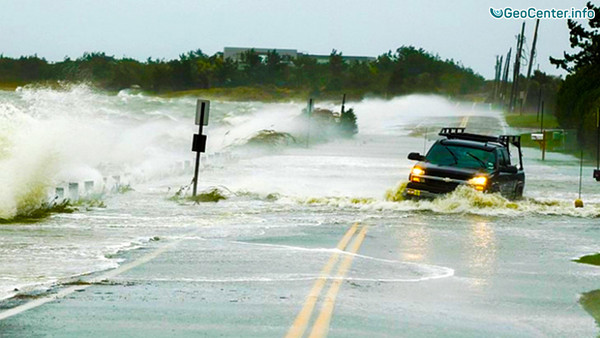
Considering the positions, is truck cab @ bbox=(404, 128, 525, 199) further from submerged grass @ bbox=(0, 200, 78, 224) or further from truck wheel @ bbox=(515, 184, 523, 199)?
submerged grass @ bbox=(0, 200, 78, 224)

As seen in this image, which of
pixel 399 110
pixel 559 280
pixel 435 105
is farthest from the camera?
pixel 435 105

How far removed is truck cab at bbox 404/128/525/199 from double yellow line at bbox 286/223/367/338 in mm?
7628

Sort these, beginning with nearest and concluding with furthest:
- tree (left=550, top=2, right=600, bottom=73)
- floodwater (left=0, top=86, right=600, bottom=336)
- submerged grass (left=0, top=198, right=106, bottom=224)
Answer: floodwater (left=0, top=86, right=600, bottom=336) < submerged grass (left=0, top=198, right=106, bottom=224) < tree (left=550, top=2, right=600, bottom=73)

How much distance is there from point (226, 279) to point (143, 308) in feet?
8.37

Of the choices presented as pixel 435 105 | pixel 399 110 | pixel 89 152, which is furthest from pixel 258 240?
pixel 435 105

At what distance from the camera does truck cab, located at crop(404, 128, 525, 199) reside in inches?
1022

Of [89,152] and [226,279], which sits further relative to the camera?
[89,152]

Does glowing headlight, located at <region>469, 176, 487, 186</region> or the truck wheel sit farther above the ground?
glowing headlight, located at <region>469, 176, 487, 186</region>

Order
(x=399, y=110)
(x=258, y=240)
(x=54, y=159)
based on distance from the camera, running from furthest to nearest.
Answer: (x=399, y=110), (x=54, y=159), (x=258, y=240)

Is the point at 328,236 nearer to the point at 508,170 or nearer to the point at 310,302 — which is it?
the point at 310,302

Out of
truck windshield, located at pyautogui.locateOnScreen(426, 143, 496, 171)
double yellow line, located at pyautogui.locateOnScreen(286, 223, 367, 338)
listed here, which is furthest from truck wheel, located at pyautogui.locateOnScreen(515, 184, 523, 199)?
double yellow line, located at pyautogui.locateOnScreen(286, 223, 367, 338)

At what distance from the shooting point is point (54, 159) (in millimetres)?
25344

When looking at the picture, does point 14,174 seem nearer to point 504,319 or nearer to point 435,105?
point 504,319

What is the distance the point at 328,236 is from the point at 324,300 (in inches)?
304
